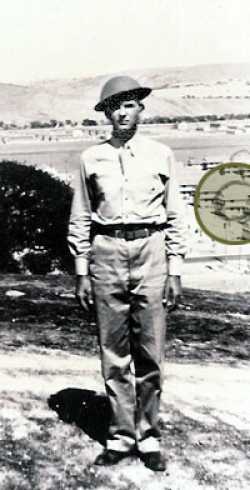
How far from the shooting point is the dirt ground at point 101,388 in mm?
2490

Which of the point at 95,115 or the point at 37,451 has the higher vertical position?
the point at 95,115

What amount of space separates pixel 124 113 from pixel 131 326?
79 centimetres

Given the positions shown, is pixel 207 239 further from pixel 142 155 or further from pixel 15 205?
pixel 142 155

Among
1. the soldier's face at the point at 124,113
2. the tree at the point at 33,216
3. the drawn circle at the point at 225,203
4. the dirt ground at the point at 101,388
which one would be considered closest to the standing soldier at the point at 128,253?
the soldier's face at the point at 124,113

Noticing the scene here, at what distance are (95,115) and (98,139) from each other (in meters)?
0.17

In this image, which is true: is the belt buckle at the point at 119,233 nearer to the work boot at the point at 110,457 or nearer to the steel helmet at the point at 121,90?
the steel helmet at the point at 121,90

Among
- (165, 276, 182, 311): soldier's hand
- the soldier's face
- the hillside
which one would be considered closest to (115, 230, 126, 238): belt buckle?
(165, 276, 182, 311): soldier's hand

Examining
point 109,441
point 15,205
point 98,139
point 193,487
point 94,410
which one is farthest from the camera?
point 15,205

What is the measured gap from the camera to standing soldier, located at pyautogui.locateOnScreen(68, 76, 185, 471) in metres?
2.47

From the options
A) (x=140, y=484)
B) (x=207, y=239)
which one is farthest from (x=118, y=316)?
(x=207, y=239)

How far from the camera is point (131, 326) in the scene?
8.39 ft

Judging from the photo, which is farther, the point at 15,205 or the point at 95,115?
the point at 15,205

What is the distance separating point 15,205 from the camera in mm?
5051

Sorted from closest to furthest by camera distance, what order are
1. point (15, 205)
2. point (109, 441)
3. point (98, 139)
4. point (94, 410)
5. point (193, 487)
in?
point (193, 487) → point (109, 441) → point (94, 410) → point (98, 139) → point (15, 205)
